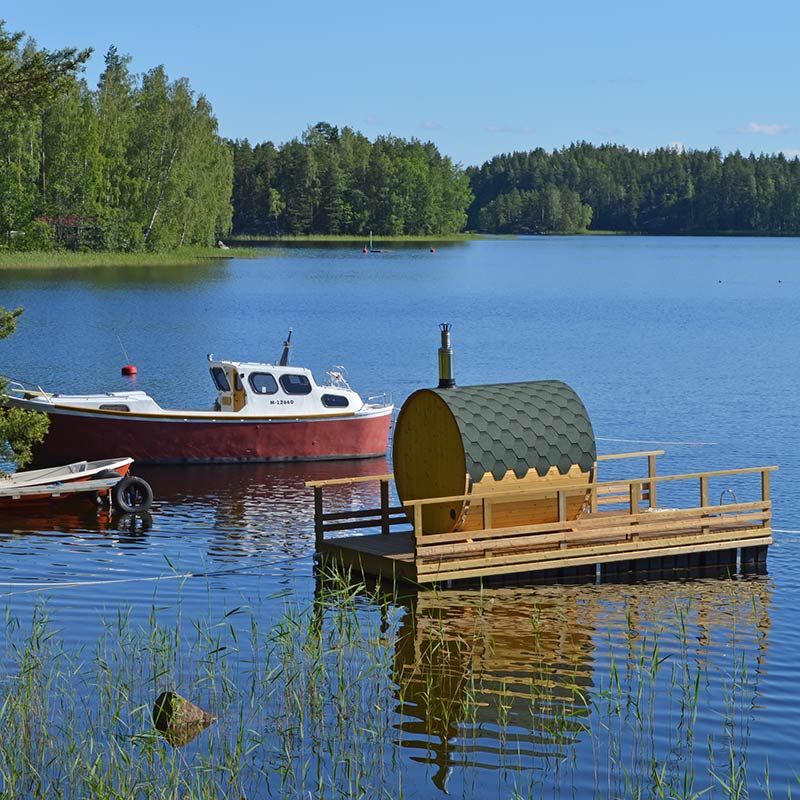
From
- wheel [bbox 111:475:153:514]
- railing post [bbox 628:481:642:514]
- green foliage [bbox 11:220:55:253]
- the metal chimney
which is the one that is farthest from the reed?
green foliage [bbox 11:220:55:253]

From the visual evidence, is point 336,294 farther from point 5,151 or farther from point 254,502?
point 254,502

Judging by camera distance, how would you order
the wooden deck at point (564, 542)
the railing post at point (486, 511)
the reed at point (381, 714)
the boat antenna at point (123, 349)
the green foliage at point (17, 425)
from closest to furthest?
the reed at point (381, 714) < the green foliage at point (17, 425) < the wooden deck at point (564, 542) < the railing post at point (486, 511) < the boat antenna at point (123, 349)

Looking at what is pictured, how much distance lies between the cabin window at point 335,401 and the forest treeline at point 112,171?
2749 inches

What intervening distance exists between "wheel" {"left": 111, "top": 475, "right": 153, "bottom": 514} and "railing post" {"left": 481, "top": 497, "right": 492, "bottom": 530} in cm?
871

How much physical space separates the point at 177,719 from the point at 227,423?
60.7 feet

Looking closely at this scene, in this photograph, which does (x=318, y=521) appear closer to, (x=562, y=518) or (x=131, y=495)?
(x=562, y=518)

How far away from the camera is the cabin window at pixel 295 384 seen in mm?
32812

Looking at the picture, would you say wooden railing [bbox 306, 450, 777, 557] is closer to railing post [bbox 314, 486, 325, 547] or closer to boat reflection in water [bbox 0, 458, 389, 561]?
railing post [bbox 314, 486, 325, 547]

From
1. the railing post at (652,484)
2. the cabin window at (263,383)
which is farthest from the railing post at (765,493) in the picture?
the cabin window at (263,383)

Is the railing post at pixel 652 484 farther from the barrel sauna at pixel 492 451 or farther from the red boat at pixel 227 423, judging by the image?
the red boat at pixel 227 423

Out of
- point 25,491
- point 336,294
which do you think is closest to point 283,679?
point 25,491

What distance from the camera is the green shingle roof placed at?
68.3 ft

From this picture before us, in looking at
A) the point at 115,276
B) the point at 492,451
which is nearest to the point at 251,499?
the point at 492,451

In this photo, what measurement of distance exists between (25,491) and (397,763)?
46.3 ft
